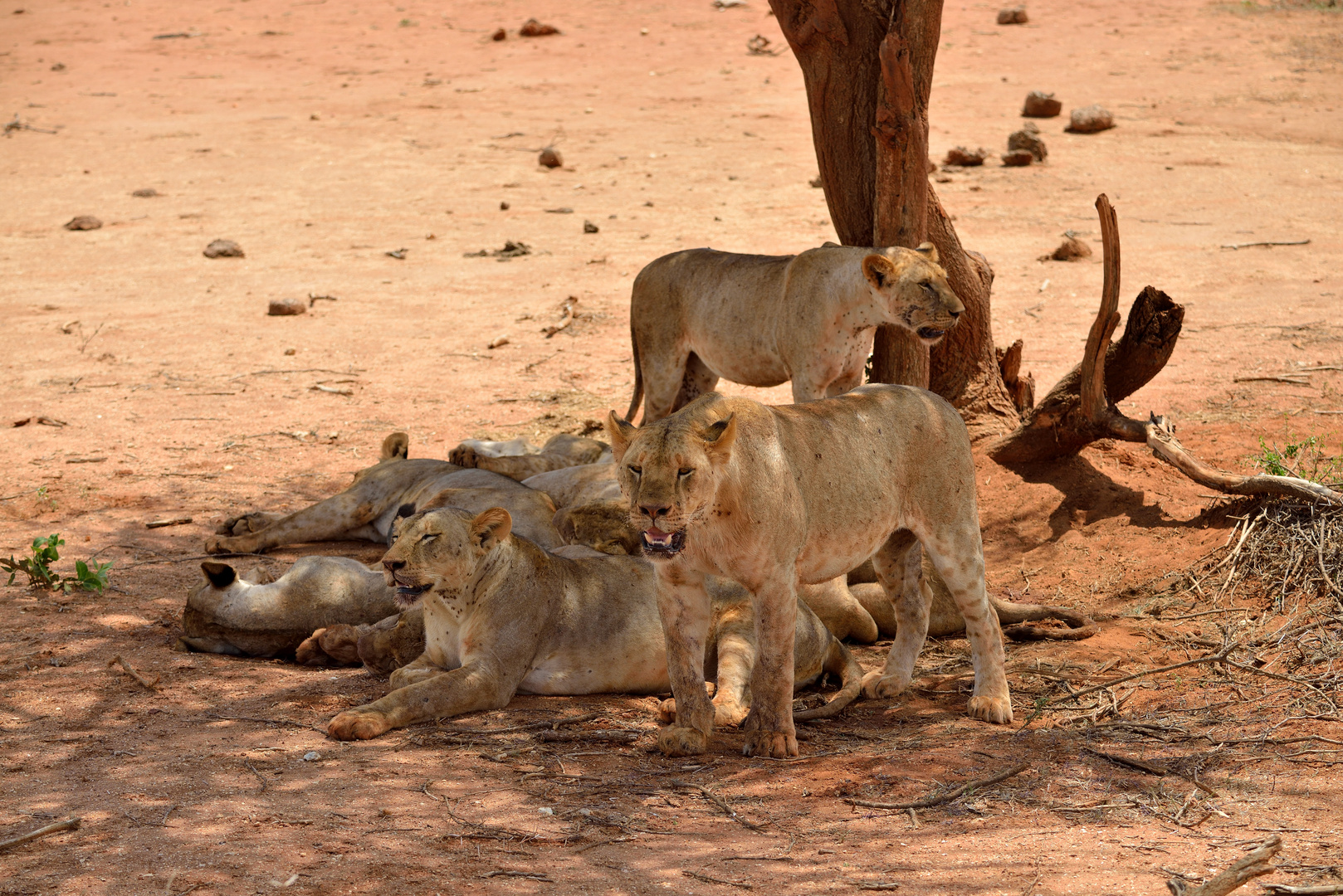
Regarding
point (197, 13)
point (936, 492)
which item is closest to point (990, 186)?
point (936, 492)

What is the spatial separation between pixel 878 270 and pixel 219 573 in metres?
3.58

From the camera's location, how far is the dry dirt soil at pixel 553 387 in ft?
13.8

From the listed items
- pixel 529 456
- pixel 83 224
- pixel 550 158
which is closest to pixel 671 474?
pixel 529 456

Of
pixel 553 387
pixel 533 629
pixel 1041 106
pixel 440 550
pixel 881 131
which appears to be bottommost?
pixel 553 387

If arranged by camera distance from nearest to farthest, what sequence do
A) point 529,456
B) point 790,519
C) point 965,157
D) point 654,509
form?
point 654,509 → point 790,519 → point 529,456 → point 965,157

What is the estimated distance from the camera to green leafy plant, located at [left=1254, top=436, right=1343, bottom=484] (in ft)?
23.5

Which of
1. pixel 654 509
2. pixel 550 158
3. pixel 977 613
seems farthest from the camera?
pixel 550 158

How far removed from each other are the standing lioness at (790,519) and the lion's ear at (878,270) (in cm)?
120

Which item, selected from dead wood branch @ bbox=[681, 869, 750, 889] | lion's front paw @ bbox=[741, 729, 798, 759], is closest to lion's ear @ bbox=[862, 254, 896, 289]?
lion's front paw @ bbox=[741, 729, 798, 759]

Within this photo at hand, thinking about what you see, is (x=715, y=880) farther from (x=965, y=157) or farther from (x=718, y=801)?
(x=965, y=157)

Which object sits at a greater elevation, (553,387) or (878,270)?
(878,270)

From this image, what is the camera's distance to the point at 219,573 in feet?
20.3

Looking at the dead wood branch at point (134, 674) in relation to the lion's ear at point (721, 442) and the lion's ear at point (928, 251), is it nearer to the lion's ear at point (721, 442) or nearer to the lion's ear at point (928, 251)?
the lion's ear at point (721, 442)

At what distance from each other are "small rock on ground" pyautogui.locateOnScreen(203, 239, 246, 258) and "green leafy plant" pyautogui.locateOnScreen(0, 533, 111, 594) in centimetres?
861
